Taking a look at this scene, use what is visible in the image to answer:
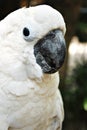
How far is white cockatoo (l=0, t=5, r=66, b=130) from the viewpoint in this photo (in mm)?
1268

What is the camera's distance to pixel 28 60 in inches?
51.1

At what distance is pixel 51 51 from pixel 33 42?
0.07 metres

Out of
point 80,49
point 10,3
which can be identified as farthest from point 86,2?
point 80,49

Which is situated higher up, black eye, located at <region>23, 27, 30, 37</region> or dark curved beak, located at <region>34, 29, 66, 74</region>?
black eye, located at <region>23, 27, 30, 37</region>

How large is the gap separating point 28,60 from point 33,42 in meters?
0.06

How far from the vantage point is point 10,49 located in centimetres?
131

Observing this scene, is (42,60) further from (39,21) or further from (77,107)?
(77,107)

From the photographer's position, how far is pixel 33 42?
1288 mm

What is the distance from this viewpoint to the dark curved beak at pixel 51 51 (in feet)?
4.17

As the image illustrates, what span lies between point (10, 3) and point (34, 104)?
0.91m

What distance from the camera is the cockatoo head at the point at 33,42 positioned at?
1.26 m

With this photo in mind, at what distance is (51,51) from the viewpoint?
1271mm

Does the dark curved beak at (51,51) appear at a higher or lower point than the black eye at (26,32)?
lower

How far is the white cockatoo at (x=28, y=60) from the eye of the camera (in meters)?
1.27
